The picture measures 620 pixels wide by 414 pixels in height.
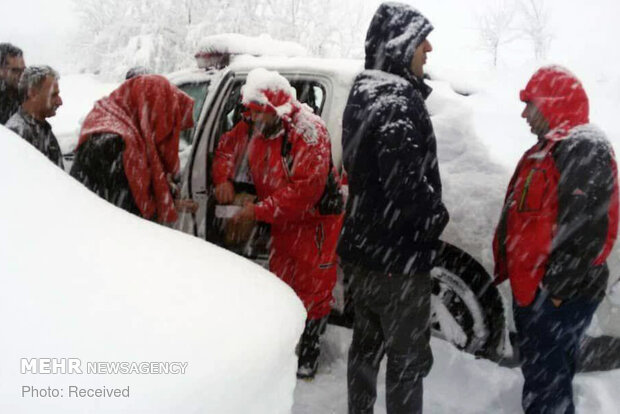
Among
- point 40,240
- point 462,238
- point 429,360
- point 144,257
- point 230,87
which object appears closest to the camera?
point 40,240

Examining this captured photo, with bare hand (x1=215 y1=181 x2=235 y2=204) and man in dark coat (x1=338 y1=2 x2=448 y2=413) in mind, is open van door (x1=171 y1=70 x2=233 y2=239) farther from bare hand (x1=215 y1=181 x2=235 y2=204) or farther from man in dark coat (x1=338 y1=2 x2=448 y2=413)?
man in dark coat (x1=338 y1=2 x2=448 y2=413)

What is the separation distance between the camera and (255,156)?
3.30 metres

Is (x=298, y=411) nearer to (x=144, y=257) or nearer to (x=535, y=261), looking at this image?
(x=535, y=261)

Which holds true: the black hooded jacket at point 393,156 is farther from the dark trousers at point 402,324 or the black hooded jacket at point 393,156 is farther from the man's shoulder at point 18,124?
the man's shoulder at point 18,124

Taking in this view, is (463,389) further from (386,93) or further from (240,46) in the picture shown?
(240,46)

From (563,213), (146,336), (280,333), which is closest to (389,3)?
(563,213)

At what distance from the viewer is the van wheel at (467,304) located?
3.21 metres

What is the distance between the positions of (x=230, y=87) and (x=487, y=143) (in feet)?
5.34

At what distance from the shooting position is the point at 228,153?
3473mm

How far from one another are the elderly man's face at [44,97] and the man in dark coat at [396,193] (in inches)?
84.9

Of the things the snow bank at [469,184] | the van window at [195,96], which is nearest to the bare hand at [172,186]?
the van window at [195,96]

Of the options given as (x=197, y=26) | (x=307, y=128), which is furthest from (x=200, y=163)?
(x=197, y=26)

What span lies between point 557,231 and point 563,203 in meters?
0.11

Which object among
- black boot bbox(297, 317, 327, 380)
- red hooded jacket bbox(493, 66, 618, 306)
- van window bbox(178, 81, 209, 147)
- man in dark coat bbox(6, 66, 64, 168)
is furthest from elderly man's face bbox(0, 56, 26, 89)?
red hooded jacket bbox(493, 66, 618, 306)
